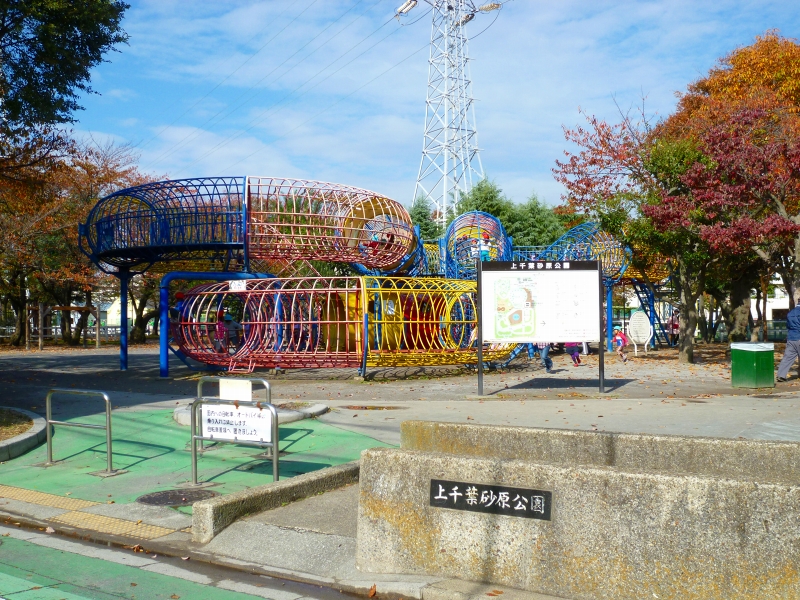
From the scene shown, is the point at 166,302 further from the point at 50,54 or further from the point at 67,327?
the point at 67,327

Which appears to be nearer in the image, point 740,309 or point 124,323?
point 124,323

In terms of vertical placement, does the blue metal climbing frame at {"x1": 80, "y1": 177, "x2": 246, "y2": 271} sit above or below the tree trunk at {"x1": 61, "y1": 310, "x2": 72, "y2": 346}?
above

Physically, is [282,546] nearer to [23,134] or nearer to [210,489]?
[210,489]

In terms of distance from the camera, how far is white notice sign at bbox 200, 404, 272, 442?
7.81 m

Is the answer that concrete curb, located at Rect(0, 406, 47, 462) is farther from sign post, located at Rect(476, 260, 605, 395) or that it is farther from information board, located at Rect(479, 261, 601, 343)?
information board, located at Rect(479, 261, 601, 343)

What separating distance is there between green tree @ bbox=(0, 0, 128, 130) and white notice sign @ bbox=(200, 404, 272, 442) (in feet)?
34.9

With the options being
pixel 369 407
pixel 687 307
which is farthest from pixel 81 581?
pixel 687 307

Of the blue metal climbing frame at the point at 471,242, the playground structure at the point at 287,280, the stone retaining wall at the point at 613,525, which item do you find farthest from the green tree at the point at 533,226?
the stone retaining wall at the point at 613,525

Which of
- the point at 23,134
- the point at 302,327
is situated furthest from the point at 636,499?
the point at 23,134

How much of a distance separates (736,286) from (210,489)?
33.7 meters

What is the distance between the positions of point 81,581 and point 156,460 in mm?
4086

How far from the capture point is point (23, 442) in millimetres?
10227

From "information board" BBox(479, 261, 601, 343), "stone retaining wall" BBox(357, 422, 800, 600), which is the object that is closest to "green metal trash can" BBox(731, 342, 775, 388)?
"information board" BBox(479, 261, 601, 343)

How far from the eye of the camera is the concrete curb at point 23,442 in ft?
32.3
